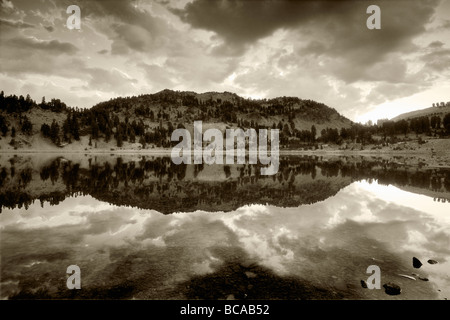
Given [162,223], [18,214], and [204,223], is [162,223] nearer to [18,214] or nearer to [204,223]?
[204,223]

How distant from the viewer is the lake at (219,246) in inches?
356

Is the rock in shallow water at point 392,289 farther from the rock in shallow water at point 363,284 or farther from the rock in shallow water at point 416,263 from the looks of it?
the rock in shallow water at point 416,263

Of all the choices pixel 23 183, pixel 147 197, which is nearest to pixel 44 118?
pixel 23 183

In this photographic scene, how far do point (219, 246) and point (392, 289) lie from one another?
7.06 meters

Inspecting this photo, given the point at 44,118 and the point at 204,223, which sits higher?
the point at 44,118

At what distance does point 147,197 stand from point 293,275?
1831 cm

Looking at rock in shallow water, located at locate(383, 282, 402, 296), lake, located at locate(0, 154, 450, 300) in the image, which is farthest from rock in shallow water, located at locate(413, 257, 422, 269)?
rock in shallow water, located at locate(383, 282, 402, 296)

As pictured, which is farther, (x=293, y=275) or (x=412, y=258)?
(x=412, y=258)

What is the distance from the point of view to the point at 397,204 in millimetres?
23641

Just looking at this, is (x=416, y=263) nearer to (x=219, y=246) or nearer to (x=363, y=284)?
(x=363, y=284)

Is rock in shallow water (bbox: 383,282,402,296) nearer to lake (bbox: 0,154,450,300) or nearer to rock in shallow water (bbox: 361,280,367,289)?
lake (bbox: 0,154,450,300)
